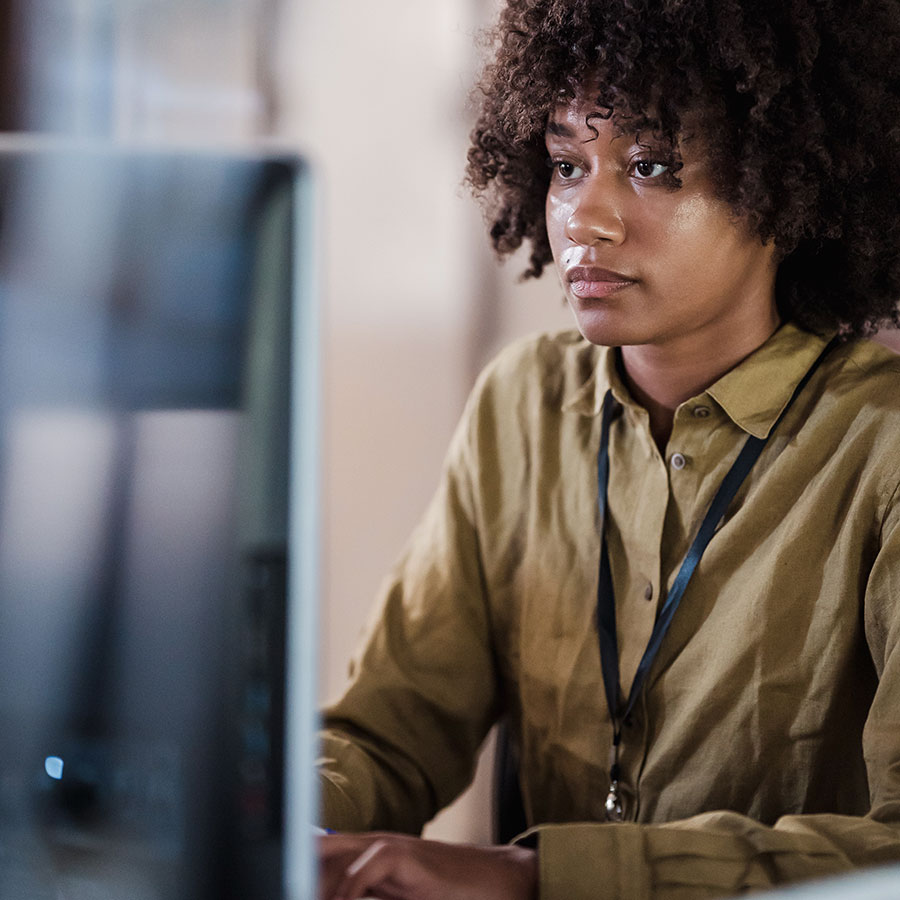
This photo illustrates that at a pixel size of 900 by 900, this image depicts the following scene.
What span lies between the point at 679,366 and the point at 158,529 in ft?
2.26

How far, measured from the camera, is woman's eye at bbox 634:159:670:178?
3.02ft

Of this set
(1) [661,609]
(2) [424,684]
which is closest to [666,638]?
(1) [661,609]

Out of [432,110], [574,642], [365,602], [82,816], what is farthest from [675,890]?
[432,110]

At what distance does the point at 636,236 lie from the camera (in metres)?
0.93

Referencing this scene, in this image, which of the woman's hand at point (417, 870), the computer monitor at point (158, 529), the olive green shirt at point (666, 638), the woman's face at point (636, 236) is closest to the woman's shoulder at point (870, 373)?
the olive green shirt at point (666, 638)

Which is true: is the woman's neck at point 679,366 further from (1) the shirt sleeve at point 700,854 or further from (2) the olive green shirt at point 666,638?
(1) the shirt sleeve at point 700,854

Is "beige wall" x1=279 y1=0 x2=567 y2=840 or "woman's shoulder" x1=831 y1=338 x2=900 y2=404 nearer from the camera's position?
"woman's shoulder" x1=831 y1=338 x2=900 y2=404

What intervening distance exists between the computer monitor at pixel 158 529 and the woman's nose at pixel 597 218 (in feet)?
1.66

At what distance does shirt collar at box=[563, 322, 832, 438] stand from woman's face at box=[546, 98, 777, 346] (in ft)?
0.21

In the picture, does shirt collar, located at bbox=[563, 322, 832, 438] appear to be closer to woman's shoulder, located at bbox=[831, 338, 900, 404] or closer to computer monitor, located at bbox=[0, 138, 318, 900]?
woman's shoulder, located at bbox=[831, 338, 900, 404]

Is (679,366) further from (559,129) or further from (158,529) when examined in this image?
(158,529)

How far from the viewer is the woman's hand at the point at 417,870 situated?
73 cm

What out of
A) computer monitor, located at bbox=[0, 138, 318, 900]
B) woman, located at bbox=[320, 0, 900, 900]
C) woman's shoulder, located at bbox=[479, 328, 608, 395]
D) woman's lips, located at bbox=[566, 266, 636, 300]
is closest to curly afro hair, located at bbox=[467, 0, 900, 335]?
woman, located at bbox=[320, 0, 900, 900]

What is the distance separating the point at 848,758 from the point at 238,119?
1804 millimetres
